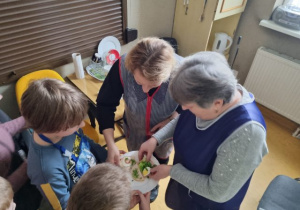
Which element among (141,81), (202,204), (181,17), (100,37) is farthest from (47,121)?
(181,17)

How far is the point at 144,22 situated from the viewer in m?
Result: 2.36

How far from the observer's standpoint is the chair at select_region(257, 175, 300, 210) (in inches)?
52.3

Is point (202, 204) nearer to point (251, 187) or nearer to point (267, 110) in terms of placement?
point (251, 187)

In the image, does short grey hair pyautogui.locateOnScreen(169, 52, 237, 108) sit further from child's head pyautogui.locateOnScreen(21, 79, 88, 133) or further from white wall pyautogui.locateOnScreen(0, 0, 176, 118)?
white wall pyautogui.locateOnScreen(0, 0, 176, 118)

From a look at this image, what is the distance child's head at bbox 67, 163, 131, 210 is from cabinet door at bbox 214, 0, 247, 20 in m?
1.98

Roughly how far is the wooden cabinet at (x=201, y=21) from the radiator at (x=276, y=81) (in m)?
0.52

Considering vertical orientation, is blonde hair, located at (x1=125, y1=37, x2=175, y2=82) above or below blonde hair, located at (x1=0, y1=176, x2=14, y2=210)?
above

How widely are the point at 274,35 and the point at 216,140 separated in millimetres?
2131

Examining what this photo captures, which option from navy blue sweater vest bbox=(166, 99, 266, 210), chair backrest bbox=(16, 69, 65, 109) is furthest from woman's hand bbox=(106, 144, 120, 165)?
chair backrest bbox=(16, 69, 65, 109)

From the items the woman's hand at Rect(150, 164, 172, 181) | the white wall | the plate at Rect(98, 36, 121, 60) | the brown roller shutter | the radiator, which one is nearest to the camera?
the woman's hand at Rect(150, 164, 172, 181)

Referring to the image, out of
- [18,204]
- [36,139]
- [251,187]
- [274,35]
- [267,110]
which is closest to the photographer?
[36,139]

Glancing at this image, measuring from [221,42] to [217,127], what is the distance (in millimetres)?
2014

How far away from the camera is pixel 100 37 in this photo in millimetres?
2113

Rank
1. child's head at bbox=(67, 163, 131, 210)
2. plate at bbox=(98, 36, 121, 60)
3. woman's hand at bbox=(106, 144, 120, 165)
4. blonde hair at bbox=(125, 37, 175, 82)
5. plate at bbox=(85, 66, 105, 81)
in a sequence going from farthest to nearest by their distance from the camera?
plate at bbox=(98, 36, 121, 60), plate at bbox=(85, 66, 105, 81), woman's hand at bbox=(106, 144, 120, 165), blonde hair at bbox=(125, 37, 175, 82), child's head at bbox=(67, 163, 131, 210)
